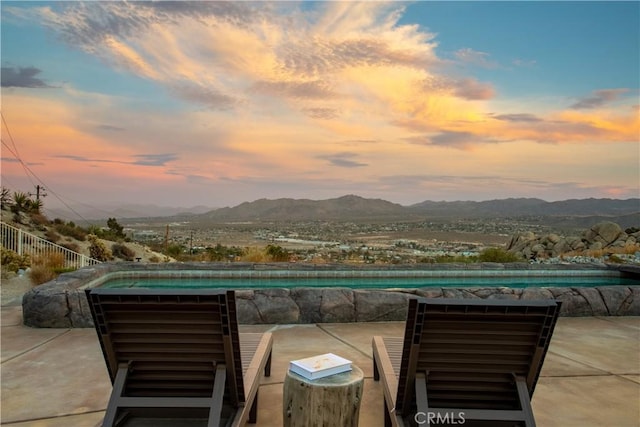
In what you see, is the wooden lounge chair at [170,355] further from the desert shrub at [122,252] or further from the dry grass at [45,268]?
the desert shrub at [122,252]

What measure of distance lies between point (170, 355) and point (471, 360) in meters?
1.75

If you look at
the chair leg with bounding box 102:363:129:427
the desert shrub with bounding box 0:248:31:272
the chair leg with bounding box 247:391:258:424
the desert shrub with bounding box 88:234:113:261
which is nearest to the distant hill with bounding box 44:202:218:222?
the desert shrub with bounding box 88:234:113:261

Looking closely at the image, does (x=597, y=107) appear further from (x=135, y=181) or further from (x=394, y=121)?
(x=135, y=181)

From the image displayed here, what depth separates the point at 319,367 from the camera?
314cm

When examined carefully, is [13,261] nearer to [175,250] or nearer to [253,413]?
[253,413]

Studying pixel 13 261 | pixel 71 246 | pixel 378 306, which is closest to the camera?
pixel 378 306

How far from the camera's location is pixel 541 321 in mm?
2785

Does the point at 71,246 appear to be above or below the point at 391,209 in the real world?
below

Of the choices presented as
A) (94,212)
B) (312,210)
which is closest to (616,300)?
(94,212)

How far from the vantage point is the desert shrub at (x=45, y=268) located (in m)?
9.27

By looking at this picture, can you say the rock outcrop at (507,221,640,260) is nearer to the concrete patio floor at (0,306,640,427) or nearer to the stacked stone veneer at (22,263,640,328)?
the stacked stone veneer at (22,263,640,328)

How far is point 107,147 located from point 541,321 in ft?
69.6

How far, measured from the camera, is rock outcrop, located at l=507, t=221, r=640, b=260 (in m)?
21.9

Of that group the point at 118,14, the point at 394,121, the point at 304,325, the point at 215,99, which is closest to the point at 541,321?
the point at 304,325
